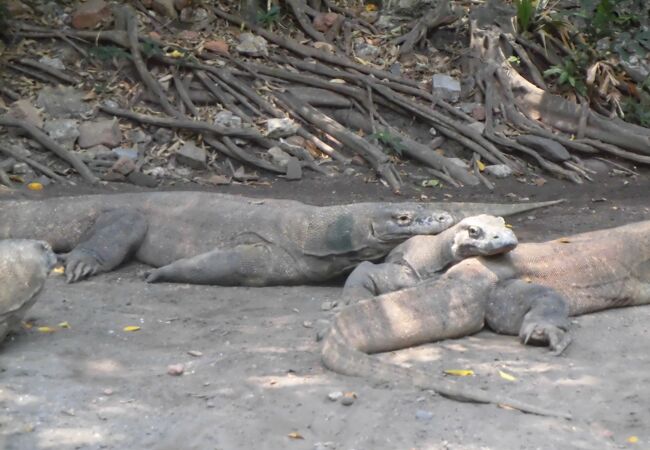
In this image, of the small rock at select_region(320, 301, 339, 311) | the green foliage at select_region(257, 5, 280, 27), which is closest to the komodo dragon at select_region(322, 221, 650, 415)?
the small rock at select_region(320, 301, 339, 311)

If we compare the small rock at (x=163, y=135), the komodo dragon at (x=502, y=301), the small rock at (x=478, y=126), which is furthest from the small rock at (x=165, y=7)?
the komodo dragon at (x=502, y=301)

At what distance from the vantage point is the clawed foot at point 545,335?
15.6ft

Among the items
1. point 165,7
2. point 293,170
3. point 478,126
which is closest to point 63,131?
point 293,170

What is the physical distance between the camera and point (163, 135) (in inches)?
338

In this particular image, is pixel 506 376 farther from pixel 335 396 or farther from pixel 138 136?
pixel 138 136

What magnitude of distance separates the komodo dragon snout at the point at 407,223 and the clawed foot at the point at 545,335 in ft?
3.59

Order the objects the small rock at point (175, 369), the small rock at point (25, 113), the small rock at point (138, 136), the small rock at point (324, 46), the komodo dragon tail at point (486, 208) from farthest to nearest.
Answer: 1. the small rock at point (324, 46)
2. the small rock at point (138, 136)
3. the small rock at point (25, 113)
4. the komodo dragon tail at point (486, 208)
5. the small rock at point (175, 369)

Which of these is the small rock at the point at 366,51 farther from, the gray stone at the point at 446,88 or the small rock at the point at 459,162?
the small rock at the point at 459,162

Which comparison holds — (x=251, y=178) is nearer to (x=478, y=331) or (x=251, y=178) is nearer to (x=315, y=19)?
(x=315, y=19)

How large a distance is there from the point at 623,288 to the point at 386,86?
4457mm

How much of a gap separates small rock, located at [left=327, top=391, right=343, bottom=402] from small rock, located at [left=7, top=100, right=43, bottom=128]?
5.02m

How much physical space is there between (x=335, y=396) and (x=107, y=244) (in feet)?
8.41

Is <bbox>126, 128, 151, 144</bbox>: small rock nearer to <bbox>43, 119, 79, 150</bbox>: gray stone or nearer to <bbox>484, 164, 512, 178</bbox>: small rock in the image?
<bbox>43, 119, 79, 150</bbox>: gray stone

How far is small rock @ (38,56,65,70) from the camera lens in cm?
899
